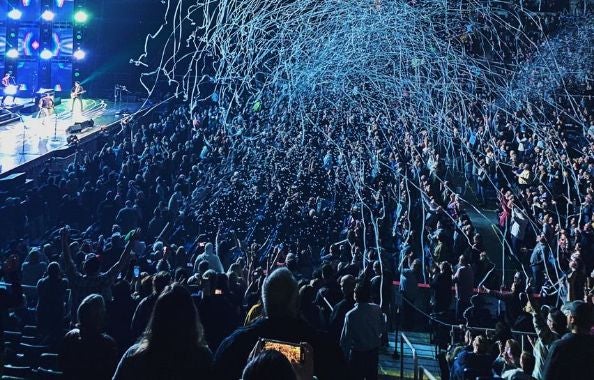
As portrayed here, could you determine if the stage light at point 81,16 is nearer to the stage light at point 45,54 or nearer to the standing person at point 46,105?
the stage light at point 45,54

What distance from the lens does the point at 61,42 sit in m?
29.7

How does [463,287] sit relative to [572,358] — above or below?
below

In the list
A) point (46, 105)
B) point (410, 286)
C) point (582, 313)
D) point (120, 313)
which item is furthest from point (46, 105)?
point (582, 313)

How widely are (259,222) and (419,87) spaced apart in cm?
930

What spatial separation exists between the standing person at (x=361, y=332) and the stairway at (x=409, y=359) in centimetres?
191

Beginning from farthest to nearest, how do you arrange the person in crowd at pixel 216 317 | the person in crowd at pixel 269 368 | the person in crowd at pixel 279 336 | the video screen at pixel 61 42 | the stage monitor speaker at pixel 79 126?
the video screen at pixel 61 42, the stage monitor speaker at pixel 79 126, the person in crowd at pixel 216 317, the person in crowd at pixel 279 336, the person in crowd at pixel 269 368

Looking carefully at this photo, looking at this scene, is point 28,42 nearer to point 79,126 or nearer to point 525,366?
point 79,126

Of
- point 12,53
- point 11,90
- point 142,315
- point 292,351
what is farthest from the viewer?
point 12,53

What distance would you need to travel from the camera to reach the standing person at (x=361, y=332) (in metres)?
5.34

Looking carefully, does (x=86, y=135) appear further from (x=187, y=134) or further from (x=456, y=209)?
(x=456, y=209)

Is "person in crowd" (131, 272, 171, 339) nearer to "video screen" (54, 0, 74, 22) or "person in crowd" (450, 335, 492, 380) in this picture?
"person in crowd" (450, 335, 492, 380)

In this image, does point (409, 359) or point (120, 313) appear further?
point (409, 359)

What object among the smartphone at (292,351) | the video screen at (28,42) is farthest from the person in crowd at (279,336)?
the video screen at (28,42)

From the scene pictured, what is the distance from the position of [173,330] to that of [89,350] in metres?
0.83
